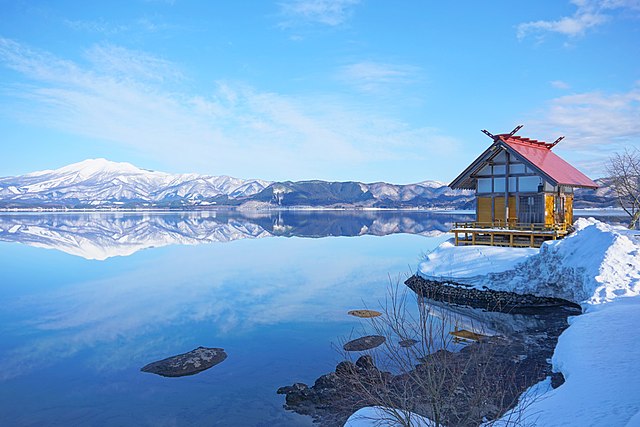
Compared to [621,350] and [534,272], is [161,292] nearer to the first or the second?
[534,272]

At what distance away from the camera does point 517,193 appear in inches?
1203

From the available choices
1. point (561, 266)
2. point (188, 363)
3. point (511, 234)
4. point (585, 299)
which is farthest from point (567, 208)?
point (188, 363)

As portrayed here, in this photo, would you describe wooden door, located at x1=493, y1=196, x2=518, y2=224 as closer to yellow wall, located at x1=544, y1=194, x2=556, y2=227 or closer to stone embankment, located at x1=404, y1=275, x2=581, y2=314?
yellow wall, located at x1=544, y1=194, x2=556, y2=227

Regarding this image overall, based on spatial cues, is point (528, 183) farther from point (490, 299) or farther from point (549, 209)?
point (490, 299)

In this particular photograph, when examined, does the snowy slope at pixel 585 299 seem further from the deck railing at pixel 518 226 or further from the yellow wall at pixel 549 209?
the deck railing at pixel 518 226

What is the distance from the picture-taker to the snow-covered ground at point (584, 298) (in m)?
8.96

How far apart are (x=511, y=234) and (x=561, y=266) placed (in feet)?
21.4

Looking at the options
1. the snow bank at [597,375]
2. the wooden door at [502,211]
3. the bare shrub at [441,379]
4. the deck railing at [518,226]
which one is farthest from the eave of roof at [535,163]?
the bare shrub at [441,379]

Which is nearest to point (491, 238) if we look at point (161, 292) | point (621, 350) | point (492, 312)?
point (492, 312)

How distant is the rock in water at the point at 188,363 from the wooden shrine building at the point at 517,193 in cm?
2021

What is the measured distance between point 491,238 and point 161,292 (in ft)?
75.6

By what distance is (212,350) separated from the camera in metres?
17.2

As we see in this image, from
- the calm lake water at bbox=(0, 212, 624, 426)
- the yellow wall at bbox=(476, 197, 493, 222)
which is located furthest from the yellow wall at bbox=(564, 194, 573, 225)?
the calm lake water at bbox=(0, 212, 624, 426)

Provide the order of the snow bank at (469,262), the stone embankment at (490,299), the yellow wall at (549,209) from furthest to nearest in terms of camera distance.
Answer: the yellow wall at (549,209) → the snow bank at (469,262) → the stone embankment at (490,299)
